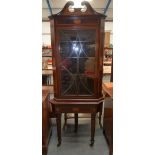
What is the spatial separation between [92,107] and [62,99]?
39 centimetres

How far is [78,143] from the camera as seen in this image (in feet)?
9.25

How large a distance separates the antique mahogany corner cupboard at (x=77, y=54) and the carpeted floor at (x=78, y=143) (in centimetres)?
48

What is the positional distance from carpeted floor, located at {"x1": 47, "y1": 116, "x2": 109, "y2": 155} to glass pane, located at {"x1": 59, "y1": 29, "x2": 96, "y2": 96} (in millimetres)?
684

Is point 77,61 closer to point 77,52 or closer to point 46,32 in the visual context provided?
point 77,52

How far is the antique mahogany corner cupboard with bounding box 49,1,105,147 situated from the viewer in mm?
2457

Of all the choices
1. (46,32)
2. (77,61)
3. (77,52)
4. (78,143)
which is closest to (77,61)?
(77,61)

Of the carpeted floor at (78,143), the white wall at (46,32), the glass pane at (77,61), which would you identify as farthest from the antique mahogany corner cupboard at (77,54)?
the white wall at (46,32)

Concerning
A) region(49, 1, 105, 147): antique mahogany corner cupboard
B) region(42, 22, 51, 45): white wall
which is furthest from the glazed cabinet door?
region(42, 22, 51, 45): white wall

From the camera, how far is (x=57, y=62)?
8.37 ft

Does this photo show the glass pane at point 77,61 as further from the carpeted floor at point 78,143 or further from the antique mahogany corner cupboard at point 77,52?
the carpeted floor at point 78,143

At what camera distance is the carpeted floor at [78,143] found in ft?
8.44
